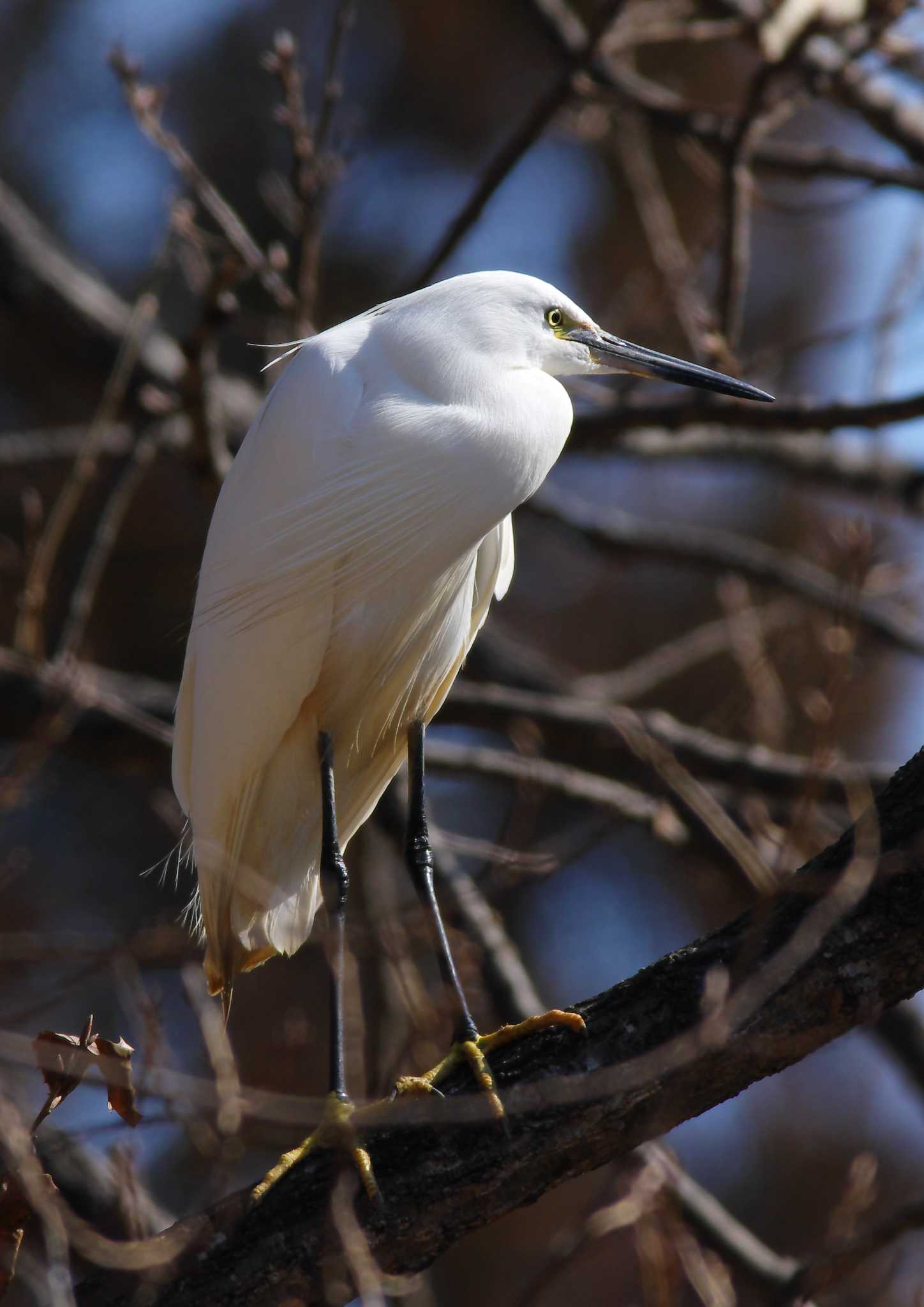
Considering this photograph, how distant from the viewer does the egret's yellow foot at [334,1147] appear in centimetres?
171

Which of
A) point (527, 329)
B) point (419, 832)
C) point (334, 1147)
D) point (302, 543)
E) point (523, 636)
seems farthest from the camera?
point (523, 636)

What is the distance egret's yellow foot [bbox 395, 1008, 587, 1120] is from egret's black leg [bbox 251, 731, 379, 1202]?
9 centimetres

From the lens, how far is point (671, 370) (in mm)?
2547

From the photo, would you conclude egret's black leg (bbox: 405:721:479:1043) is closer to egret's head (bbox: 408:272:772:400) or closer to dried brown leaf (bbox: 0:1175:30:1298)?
egret's head (bbox: 408:272:772:400)

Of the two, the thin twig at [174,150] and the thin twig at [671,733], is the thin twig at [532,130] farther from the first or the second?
the thin twig at [671,733]

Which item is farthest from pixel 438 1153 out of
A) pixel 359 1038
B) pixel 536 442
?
pixel 536 442

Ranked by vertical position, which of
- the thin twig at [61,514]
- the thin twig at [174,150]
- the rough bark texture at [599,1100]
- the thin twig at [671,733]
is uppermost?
the thin twig at [174,150]

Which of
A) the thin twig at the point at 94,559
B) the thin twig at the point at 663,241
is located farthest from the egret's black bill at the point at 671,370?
the thin twig at the point at 94,559

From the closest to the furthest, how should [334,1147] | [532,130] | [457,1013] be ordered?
[334,1147]
[457,1013]
[532,130]

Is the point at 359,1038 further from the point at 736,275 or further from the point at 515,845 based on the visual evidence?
the point at 736,275

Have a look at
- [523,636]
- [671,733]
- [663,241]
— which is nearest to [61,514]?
[671,733]

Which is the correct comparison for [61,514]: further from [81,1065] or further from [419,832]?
[81,1065]

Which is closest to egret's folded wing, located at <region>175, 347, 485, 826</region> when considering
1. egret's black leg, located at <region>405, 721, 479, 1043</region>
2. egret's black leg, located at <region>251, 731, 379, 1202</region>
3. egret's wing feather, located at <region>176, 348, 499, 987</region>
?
egret's wing feather, located at <region>176, 348, 499, 987</region>

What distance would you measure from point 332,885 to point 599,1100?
770mm
